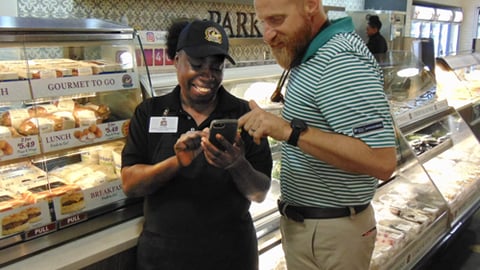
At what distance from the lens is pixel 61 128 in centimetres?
175

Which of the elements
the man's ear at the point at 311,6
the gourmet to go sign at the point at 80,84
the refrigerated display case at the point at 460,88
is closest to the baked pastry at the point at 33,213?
the gourmet to go sign at the point at 80,84

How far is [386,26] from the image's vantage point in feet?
26.6

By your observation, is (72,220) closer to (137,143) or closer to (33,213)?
(33,213)

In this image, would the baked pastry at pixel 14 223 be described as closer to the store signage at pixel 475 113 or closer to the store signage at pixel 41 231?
the store signage at pixel 41 231

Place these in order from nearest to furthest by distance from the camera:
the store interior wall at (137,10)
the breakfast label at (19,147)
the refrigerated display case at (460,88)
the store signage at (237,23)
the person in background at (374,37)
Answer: the breakfast label at (19,147) < the store interior wall at (137,10) < the refrigerated display case at (460,88) < the store signage at (237,23) < the person in background at (374,37)

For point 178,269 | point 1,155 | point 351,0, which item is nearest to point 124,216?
point 178,269

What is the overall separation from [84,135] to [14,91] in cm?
32

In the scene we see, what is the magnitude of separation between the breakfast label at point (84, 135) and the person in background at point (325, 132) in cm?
72

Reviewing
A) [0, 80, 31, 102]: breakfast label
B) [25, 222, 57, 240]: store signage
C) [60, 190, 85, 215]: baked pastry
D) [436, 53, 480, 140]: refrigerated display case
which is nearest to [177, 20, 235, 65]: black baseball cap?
[0, 80, 31, 102]: breakfast label

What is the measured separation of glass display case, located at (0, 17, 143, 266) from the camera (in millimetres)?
1572

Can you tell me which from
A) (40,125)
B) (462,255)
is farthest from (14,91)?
(462,255)

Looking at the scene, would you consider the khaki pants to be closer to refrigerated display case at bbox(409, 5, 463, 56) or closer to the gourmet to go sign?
the gourmet to go sign

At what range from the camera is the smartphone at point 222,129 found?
1.33 m

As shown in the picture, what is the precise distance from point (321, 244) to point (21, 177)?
1225 mm
